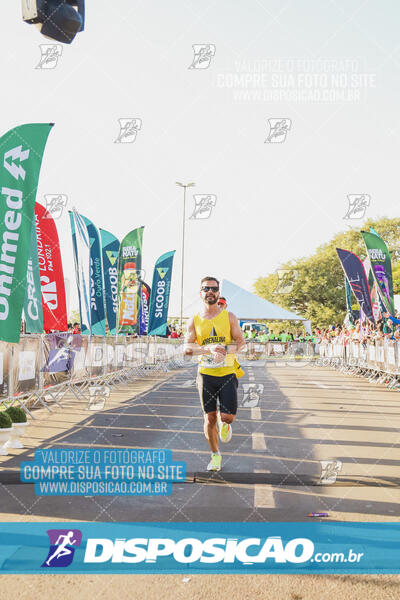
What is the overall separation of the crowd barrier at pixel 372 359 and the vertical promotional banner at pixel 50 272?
10057 mm

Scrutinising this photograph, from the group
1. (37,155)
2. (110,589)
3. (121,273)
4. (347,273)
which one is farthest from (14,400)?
(347,273)

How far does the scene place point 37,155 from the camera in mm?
8648

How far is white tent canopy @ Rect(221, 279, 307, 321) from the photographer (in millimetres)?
46072

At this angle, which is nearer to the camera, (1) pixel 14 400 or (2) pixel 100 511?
(2) pixel 100 511

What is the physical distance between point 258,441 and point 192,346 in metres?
2.94

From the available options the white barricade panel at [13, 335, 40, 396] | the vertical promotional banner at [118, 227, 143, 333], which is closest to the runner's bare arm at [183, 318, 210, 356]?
the white barricade panel at [13, 335, 40, 396]

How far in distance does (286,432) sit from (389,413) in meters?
3.56

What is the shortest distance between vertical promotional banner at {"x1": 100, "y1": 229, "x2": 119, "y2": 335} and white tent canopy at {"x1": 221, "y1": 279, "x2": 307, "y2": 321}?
84.2 ft

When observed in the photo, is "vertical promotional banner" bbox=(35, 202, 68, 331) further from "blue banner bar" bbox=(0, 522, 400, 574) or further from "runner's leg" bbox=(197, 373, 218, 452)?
"blue banner bar" bbox=(0, 522, 400, 574)

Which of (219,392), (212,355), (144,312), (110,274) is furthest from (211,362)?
(144,312)

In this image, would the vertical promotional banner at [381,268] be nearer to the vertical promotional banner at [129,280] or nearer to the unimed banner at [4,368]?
the vertical promotional banner at [129,280]

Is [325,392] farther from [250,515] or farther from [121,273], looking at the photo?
[250,515]

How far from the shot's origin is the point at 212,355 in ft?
20.6

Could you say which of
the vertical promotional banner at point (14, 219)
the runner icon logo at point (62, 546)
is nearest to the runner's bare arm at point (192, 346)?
the runner icon logo at point (62, 546)
